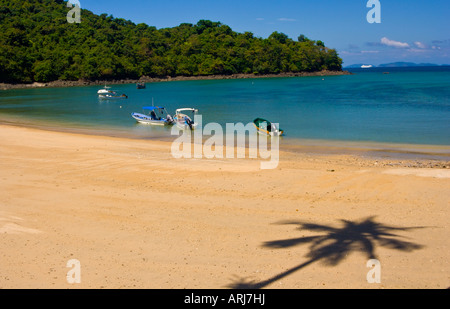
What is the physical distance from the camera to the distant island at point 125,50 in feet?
384

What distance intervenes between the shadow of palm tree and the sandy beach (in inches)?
1.1

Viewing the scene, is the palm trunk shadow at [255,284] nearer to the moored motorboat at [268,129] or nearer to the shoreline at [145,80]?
the moored motorboat at [268,129]

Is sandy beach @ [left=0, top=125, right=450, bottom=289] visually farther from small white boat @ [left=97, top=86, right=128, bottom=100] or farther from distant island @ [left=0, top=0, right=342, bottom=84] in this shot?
distant island @ [left=0, top=0, right=342, bottom=84]

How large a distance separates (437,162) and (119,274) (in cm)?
1664

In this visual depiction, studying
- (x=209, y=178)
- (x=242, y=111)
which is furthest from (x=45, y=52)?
(x=209, y=178)

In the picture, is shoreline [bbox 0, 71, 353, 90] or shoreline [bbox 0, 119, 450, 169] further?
shoreline [bbox 0, 71, 353, 90]

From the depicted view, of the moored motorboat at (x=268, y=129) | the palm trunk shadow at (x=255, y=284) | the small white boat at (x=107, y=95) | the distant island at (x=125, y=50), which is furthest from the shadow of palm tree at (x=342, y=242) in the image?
the distant island at (x=125, y=50)

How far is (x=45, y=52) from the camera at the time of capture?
4781 inches

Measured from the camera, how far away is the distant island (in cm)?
11706

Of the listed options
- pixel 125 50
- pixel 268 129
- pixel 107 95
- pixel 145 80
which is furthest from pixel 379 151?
pixel 125 50

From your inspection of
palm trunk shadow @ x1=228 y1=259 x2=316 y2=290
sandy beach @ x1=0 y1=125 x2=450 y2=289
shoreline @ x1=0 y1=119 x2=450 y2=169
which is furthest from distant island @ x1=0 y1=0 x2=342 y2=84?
palm trunk shadow @ x1=228 y1=259 x2=316 y2=290

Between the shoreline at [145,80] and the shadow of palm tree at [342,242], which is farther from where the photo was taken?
the shoreline at [145,80]

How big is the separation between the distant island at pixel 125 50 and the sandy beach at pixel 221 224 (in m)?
108
